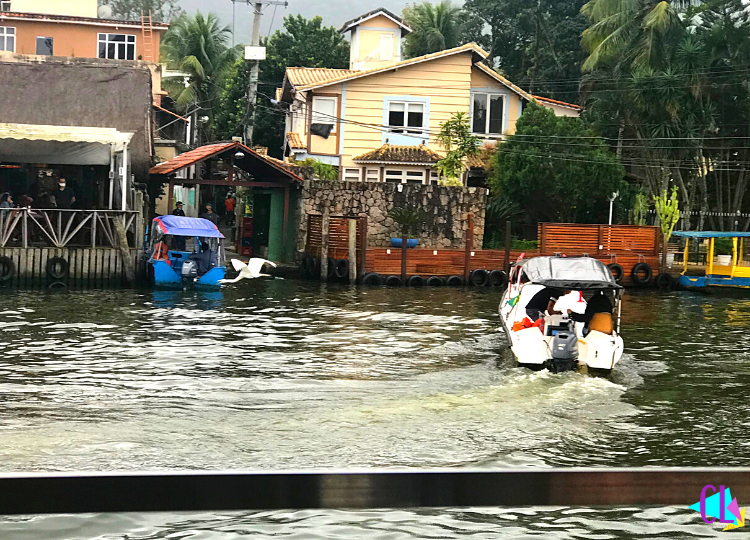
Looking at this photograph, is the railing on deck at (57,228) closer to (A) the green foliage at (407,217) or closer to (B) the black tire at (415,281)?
(B) the black tire at (415,281)

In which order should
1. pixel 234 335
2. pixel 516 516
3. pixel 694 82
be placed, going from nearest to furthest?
pixel 516 516, pixel 234 335, pixel 694 82

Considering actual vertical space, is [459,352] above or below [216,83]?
below

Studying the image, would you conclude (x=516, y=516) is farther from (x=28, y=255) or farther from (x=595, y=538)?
(x=28, y=255)

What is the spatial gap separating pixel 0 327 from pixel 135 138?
46.4 ft

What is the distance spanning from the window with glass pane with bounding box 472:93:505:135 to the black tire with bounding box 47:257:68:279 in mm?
19818

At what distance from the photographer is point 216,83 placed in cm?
5997

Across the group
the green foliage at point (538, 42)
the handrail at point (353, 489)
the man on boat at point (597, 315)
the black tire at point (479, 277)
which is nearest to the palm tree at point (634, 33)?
the green foliage at point (538, 42)

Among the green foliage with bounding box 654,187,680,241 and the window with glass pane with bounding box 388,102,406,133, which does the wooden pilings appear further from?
the green foliage with bounding box 654,187,680,241

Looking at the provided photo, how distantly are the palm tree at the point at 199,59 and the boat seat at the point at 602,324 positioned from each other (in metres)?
44.6

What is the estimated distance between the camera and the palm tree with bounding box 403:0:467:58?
59.9m

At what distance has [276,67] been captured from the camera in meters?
54.9

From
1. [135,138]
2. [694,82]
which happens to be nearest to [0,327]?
[135,138]

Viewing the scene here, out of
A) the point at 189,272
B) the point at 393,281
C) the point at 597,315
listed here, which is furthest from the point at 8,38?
the point at 597,315

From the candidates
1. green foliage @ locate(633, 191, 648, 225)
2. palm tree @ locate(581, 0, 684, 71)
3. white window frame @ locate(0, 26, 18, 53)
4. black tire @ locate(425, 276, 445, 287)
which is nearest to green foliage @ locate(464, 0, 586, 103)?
palm tree @ locate(581, 0, 684, 71)
